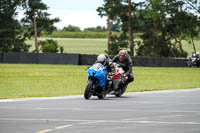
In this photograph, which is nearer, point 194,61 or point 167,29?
point 194,61

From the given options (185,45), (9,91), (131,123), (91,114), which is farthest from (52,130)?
(185,45)

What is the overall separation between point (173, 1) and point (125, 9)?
6405 mm

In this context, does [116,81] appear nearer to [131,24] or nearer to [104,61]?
[104,61]

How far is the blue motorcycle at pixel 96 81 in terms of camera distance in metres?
18.2

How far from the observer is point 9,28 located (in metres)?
79.4

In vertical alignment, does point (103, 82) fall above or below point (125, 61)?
below

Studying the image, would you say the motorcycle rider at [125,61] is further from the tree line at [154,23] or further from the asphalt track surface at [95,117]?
the tree line at [154,23]

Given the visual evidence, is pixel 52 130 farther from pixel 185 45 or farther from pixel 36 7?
pixel 185 45

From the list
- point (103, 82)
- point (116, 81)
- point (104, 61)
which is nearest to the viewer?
point (103, 82)

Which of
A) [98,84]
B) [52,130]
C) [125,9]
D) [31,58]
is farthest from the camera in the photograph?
[125,9]

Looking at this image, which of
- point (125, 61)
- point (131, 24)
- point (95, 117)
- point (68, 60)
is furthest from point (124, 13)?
point (95, 117)

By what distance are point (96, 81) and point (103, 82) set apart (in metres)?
0.25

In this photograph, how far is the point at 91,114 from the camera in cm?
1328

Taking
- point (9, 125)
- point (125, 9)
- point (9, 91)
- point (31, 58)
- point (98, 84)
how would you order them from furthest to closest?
point (125, 9) → point (31, 58) → point (9, 91) → point (98, 84) → point (9, 125)
